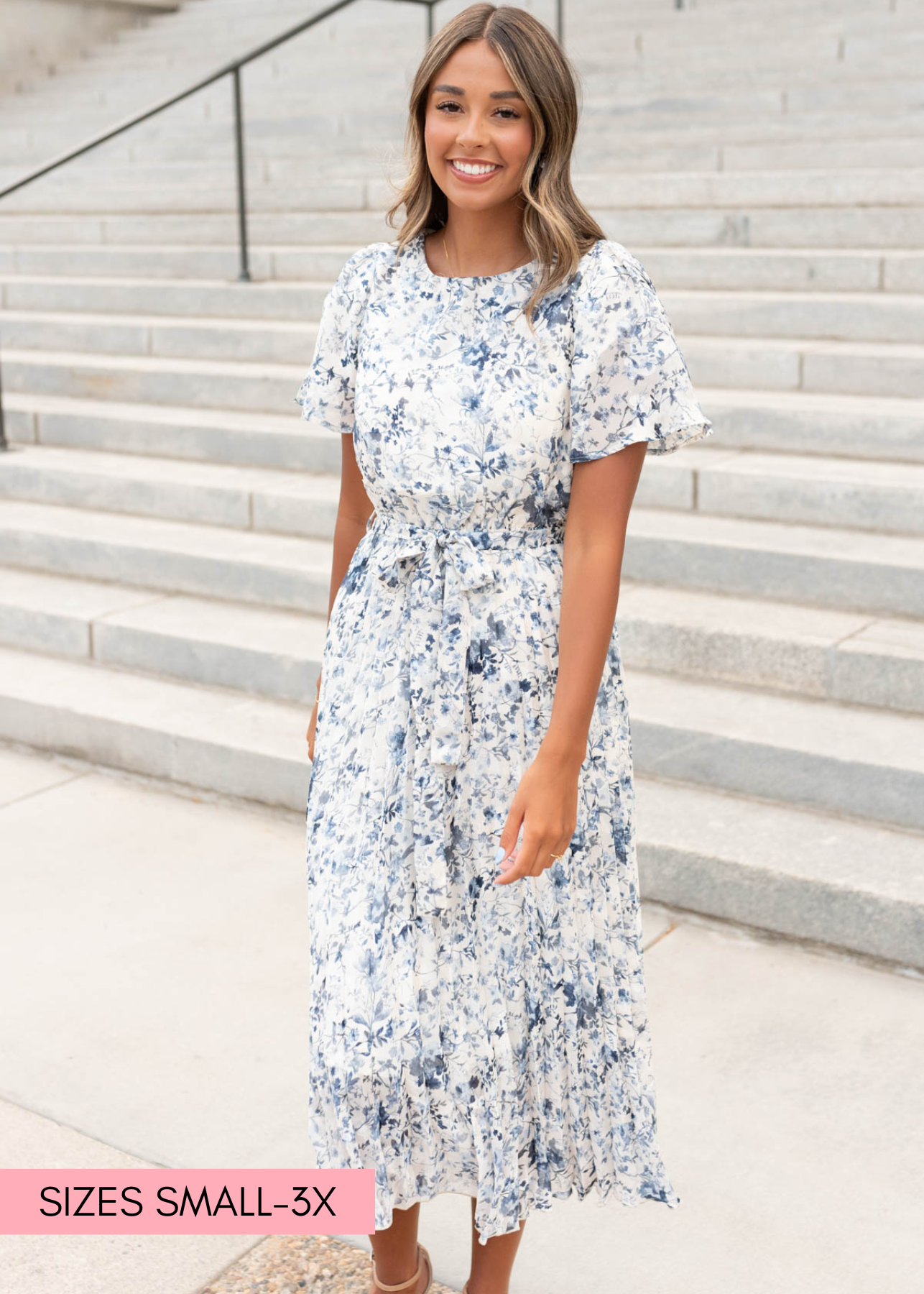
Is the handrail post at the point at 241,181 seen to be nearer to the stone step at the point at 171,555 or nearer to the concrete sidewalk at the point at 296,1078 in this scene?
the stone step at the point at 171,555

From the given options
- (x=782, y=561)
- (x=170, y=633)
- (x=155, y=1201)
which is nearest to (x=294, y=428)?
(x=170, y=633)

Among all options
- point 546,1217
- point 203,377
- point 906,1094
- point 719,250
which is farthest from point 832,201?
point 546,1217

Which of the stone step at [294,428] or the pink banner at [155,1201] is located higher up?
the stone step at [294,428]

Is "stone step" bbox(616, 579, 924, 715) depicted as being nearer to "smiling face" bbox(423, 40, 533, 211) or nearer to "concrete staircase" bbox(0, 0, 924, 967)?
"concrete staircase" bbox(0, 0, 924, 967)

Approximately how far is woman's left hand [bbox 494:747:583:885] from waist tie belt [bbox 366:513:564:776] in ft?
0.43

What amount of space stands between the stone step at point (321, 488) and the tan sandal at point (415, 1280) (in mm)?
2951

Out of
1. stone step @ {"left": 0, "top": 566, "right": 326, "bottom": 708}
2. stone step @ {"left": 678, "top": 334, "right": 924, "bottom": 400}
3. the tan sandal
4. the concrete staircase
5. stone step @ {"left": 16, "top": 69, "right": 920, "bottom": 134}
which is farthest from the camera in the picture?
stone step @ {"left": 16, "top": 69, "right": 920, "bottom": 134}

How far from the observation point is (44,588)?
18.5ft

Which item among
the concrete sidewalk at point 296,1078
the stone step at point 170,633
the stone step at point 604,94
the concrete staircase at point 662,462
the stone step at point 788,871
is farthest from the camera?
the stone step at point 604,94

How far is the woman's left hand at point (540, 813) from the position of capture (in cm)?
194

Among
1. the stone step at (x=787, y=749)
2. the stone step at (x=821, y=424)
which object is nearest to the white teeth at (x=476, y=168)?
the stone step at (x=787, y=749)

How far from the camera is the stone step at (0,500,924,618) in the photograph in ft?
14.3

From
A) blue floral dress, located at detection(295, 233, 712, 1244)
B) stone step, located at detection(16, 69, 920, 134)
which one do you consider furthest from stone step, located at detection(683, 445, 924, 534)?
stone step, located at detection(16, 69, 920, 134)

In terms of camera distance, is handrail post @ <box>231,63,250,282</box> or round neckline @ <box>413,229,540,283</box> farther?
handrail post @ <box>231,63,250,282</box>
